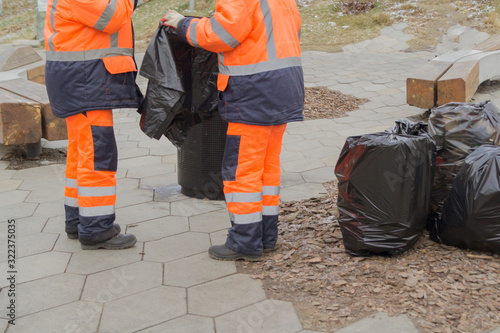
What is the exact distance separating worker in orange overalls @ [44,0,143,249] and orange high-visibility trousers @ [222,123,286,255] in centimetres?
76

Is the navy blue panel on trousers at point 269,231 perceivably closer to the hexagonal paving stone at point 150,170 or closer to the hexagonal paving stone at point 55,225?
the hexagonal paving stone at point 55,225

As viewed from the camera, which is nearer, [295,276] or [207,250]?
[295,276]

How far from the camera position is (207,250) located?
12.3 feet

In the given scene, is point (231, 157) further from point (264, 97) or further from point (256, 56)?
point (256, 56)

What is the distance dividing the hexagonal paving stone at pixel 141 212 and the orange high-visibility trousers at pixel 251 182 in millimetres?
977

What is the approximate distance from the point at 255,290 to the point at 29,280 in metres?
1.33

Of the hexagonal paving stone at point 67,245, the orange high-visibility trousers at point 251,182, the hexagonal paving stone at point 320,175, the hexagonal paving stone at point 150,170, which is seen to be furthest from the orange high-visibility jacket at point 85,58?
the hexagonal paving stone at point 320,175

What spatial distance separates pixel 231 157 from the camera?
3.38m

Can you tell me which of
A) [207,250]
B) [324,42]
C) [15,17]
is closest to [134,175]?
[207,250]

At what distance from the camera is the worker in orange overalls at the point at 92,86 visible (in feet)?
11.1

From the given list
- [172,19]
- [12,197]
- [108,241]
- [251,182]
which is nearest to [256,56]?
[172,19]

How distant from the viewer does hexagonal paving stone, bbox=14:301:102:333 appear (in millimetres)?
2850

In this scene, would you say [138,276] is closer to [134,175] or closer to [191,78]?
[191,78]

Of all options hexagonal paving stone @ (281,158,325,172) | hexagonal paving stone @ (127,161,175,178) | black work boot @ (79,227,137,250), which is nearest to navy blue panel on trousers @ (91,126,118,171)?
black work boot @ (79,227,137,250)
